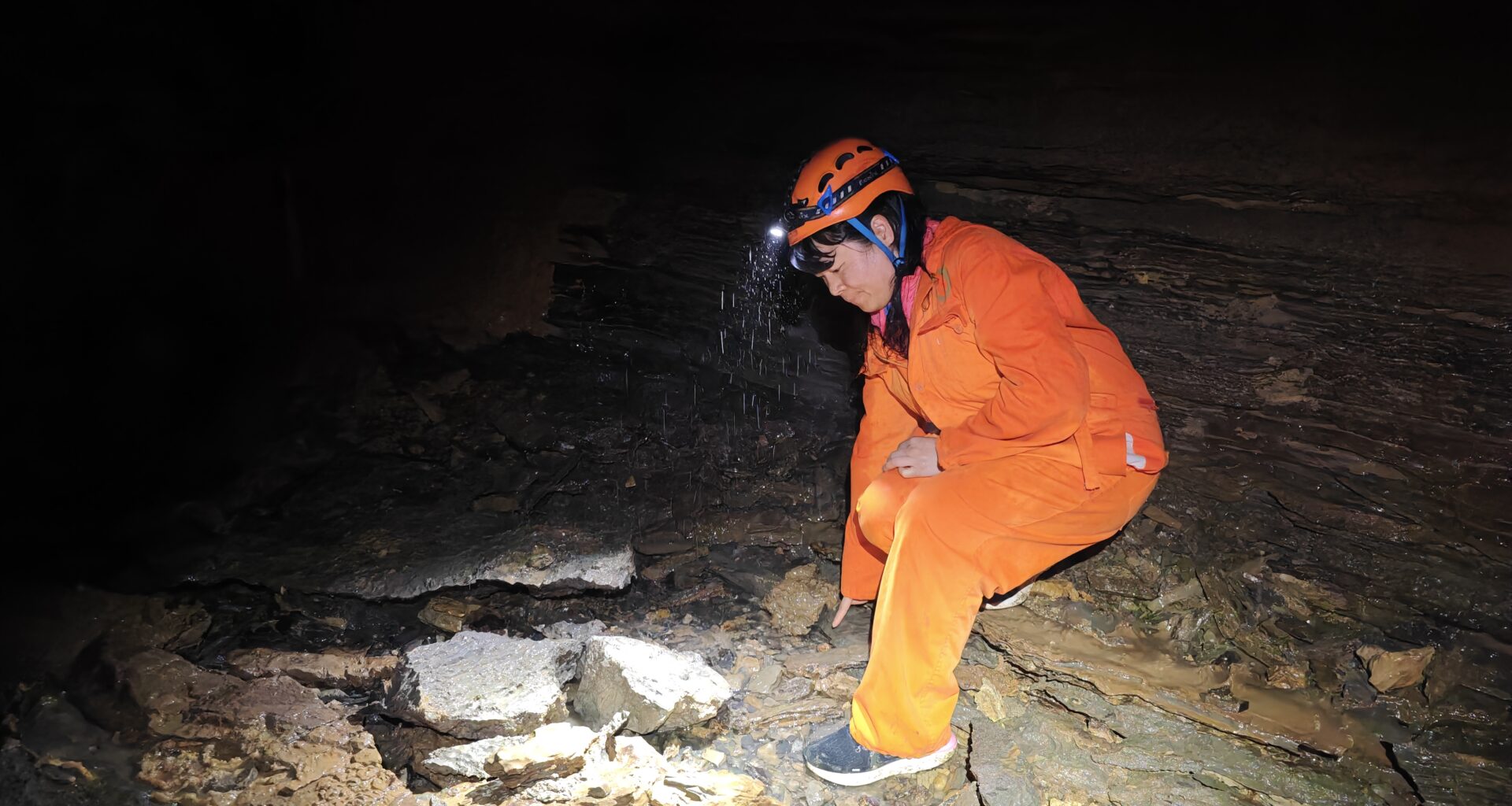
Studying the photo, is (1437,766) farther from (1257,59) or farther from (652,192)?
(652,192)

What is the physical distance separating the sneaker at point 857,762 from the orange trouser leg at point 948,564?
32mm

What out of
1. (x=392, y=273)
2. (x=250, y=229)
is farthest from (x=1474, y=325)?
(x=250, y=229)

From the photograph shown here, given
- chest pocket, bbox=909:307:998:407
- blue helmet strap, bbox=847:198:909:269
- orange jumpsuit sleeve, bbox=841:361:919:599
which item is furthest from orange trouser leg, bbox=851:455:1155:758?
blue helmet strap, bbox=847:198:909:269

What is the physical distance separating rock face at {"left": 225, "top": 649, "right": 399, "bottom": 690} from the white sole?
155 centimetres

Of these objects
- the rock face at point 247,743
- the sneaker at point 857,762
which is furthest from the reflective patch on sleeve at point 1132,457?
the rock face at point 247,743

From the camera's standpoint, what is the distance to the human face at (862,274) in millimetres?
2521

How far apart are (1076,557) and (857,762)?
1.39 m

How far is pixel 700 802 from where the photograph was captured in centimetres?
235

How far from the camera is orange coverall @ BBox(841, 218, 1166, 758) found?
2.31m

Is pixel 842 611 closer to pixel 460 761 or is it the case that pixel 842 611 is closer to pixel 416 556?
pixel 460 761

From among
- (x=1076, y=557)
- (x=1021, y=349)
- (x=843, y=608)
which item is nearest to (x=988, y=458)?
→ (x=1021, y=349)

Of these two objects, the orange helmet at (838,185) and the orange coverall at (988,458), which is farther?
the orange helmet at (838,185)

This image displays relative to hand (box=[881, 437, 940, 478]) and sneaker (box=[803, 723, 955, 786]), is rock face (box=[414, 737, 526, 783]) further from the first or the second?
hand (box=[881, 437, 940, 478])

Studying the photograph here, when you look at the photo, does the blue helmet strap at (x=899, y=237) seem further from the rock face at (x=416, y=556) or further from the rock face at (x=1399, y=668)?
the rock face at (x=1399, y=668)
